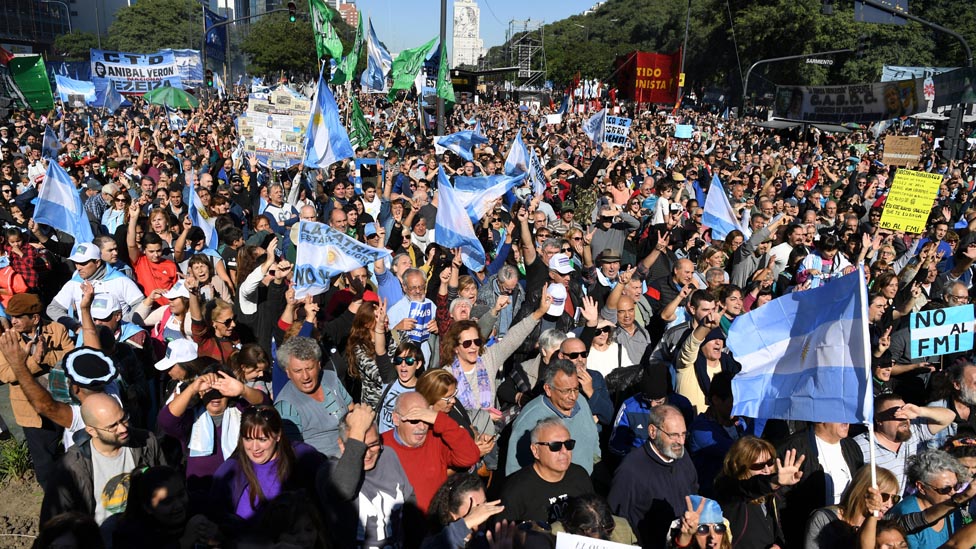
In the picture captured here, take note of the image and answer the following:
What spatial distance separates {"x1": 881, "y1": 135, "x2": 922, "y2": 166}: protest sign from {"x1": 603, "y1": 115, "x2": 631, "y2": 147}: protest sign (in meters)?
5.50

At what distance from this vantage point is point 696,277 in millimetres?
7336

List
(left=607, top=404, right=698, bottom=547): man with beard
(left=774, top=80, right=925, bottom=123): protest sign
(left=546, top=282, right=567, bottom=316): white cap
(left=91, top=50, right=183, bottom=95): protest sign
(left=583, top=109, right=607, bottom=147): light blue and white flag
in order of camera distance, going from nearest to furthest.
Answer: (left=607, top=404, right=698, bottom=547): man with beard, (left=546, top=282, right=567, bottom=316): white cap, (left=583, top=109, right=607, bottom=147): light blue and white flag, (left=774, top=80, right=925, bottom=123): protest sign, (left=91, top=50, right=183, bottom=95): protest sign

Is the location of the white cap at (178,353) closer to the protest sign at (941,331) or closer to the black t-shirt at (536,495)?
the black t-shirt at (536,495)

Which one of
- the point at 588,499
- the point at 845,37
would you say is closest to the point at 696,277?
the point at 588,499

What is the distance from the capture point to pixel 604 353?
5.58 metres

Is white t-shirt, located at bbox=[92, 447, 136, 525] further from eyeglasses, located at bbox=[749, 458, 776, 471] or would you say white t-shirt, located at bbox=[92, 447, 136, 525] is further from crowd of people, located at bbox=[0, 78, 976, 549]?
eyeglasses, located at bbox=[749, 458, 776, 471]

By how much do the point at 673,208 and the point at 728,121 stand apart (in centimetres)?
3016

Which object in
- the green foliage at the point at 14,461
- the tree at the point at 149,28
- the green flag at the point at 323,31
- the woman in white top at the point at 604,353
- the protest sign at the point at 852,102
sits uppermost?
the tree at the point at 149,28

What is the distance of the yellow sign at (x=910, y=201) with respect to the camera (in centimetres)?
921

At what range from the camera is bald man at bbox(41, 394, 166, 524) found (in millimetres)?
3605

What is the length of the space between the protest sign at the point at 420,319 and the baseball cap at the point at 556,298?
34.3 inches

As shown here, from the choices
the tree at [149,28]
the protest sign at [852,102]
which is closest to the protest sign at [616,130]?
the protest sign at [852,102]

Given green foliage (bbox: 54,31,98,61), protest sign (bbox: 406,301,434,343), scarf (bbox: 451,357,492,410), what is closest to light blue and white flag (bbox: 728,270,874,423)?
scarf (bbox: 451,357,492,410)

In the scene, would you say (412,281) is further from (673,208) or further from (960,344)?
(673,208)
